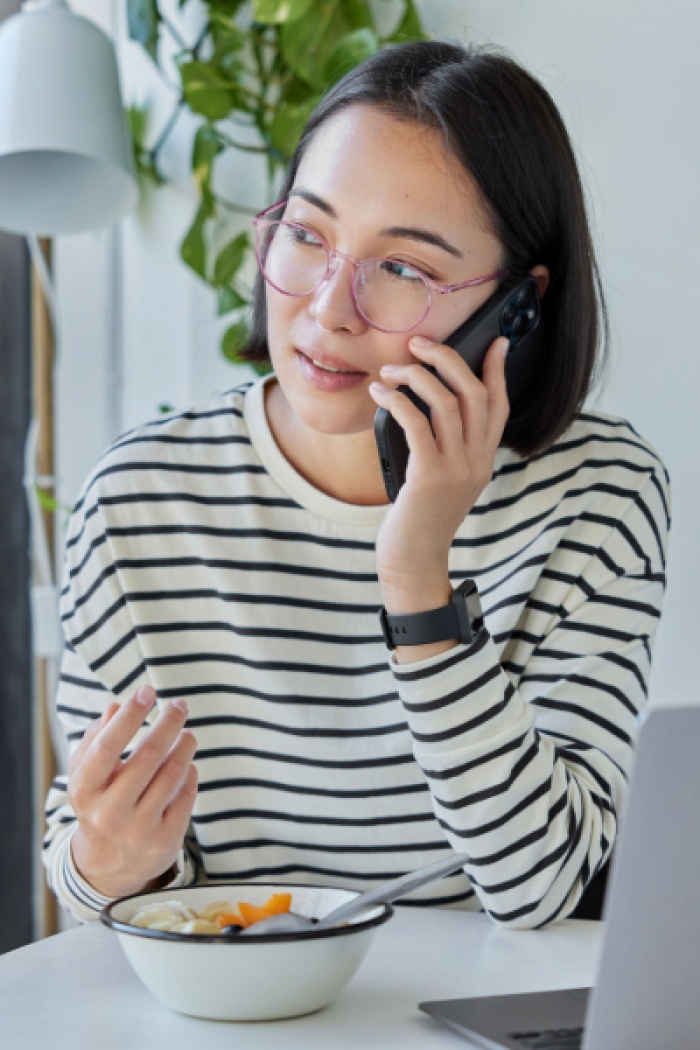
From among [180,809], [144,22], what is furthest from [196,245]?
[180,809]

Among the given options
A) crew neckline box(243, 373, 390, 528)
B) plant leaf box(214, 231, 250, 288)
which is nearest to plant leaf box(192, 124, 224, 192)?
plant leaf box(214, 231, 250, 288)

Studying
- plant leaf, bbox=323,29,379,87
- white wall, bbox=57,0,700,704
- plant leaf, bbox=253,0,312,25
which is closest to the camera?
white wall, bbox=57,0,700,704

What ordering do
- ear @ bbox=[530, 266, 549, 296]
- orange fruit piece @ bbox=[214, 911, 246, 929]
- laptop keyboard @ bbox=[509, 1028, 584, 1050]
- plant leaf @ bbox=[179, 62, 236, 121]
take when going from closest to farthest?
laptop keyboard @ bbox=[509, 1028, 584, 1050] < orange fruit piece @ bbox=[214, 911, 246, 929] < ear @ bbox=[530, 266, 549, 296] < plant leaf @ bbox=[179, 62, 236, 121]

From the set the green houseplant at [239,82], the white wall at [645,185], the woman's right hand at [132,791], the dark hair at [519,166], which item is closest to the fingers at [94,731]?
the woman's right hand at [132,791]

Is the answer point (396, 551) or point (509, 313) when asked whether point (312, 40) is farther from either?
point (396, 551)

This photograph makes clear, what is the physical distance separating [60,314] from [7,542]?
1.55 feet

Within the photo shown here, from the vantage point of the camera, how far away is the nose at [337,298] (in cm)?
106

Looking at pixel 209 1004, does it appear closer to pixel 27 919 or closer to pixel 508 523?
pixel 508 523

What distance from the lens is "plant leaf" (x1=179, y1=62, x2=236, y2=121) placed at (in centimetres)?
A: 201

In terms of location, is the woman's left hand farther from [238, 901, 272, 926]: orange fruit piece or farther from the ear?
[238, 901, 272, 926]: orange fruit piece

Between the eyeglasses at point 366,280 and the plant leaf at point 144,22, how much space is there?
1.10 metres

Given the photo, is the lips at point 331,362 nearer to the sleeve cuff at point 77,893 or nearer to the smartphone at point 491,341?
the smartphone at point 491,341

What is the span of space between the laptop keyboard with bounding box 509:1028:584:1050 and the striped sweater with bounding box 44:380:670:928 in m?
0.44

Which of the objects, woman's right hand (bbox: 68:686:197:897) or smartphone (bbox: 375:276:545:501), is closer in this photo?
woman's right hand (bbox: 68:686:197:897)
